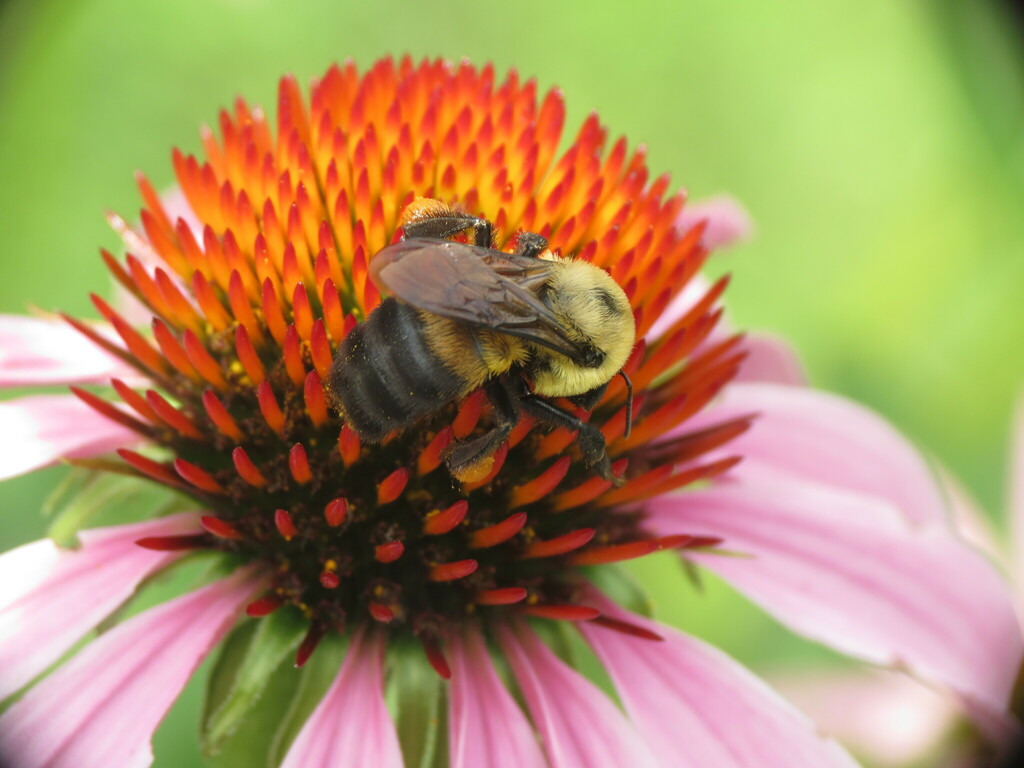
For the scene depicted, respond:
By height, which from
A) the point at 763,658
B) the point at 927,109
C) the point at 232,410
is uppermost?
the point at 927,109

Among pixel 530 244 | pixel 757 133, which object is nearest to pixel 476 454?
pixel 530 244

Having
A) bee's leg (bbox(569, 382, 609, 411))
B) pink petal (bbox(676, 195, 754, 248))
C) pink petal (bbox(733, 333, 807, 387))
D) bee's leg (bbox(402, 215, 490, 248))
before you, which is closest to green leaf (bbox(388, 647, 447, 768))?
bee's leg (bbox(569, 382, 609, 411))

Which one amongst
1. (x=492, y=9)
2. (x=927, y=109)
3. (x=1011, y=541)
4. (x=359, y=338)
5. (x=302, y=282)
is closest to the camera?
(x=359, y=338)

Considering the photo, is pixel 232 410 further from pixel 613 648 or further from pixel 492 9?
pixel 492 9

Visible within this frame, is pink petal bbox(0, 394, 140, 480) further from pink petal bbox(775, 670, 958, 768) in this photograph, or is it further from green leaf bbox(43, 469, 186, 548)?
pink petal bbox(775, 670, 958, 768)

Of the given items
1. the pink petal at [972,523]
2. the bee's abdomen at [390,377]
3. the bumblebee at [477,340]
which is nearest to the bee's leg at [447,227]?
the bumblebee at [477,340]

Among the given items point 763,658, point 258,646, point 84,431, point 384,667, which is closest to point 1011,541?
point 763,658
